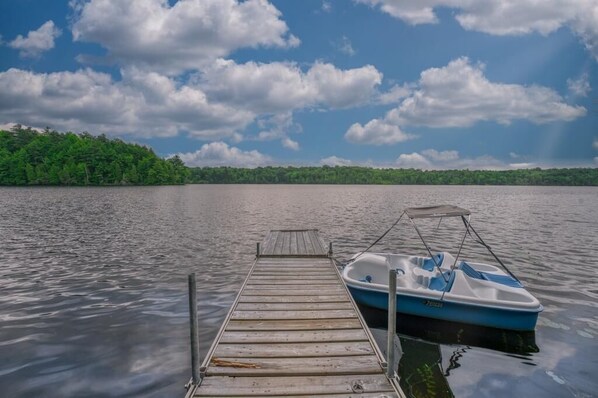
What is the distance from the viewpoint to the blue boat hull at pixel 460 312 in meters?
8.37

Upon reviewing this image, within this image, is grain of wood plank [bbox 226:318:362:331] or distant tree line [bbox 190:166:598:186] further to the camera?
distant tree line [bbox 190:166:598:186]

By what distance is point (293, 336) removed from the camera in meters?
6.61

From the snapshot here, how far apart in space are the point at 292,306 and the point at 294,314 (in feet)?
1.79

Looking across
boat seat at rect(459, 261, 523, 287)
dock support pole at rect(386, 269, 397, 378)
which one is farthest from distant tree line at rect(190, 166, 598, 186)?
dock support pole at rect(386, 269, 397, 378)

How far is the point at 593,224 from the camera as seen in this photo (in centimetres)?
3028

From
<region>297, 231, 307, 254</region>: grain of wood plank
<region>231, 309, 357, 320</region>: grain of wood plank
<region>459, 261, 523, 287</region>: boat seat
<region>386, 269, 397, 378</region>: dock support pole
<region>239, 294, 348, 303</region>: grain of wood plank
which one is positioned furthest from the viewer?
<region>297, 231, 307, 254</region>: grain of wood plank

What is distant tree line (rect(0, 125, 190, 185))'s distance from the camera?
369 ft

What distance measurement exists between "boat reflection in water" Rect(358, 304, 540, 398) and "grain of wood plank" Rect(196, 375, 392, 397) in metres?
2.08

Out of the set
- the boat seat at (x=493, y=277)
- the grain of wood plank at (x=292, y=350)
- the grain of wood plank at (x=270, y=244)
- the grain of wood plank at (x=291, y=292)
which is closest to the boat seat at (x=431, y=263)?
the boat seat at (x=493, y=277)

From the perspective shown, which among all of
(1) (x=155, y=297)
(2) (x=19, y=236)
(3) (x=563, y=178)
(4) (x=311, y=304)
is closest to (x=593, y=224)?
(4) (x=311, y=304)

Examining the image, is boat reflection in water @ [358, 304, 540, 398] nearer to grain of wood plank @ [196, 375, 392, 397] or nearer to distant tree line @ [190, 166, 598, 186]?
grain of wood plank @ [196, 375, 392, 397]

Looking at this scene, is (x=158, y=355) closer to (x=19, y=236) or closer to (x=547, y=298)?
(x=547, y=298)

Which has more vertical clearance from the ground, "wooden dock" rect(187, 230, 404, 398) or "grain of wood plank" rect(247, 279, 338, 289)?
"wooden dock" rect(187, 230, 404, 398)

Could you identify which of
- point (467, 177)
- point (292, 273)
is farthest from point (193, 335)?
point (467, 177)
